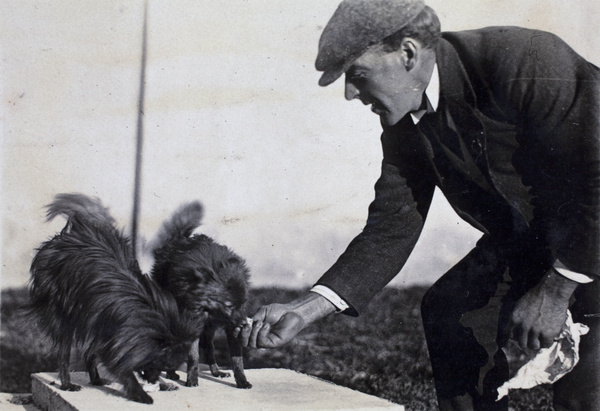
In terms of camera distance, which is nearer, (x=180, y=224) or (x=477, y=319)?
(x=477, y=319)

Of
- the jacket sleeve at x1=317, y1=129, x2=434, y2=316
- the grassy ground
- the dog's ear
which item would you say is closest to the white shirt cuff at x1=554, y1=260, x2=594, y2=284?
the jacket sleeve at x1=317, y1=129, x2=434, y2=316

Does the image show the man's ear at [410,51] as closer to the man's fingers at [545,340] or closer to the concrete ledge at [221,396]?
the man's fingers at [545,340]

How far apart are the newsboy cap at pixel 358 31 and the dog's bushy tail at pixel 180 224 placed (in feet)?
4.52

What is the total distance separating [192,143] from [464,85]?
5.57ft

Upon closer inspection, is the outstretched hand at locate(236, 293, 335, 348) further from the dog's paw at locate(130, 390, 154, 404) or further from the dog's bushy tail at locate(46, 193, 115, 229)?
the dog's bushy tail at locate(46, 193, 115, 229)

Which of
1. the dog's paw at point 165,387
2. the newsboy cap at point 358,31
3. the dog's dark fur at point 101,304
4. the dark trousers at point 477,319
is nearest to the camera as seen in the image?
the newsboy cap at point 358,31

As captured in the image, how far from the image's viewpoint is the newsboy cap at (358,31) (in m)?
3.34

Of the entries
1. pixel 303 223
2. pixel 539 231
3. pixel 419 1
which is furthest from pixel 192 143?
pixel 539 231

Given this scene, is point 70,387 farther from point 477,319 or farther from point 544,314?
point 544,314

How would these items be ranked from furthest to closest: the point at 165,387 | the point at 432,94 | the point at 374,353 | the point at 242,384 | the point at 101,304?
the point at 374,353
the point at 242,384
the point at 165,387
the point at 101,304
the point at 432,94

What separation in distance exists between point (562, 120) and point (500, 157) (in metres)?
0.35

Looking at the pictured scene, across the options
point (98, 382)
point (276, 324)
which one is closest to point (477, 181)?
point (276, 324)

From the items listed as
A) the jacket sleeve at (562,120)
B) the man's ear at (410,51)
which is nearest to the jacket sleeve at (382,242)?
the man's ear at (410,51)

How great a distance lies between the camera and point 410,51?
11.2 feet
